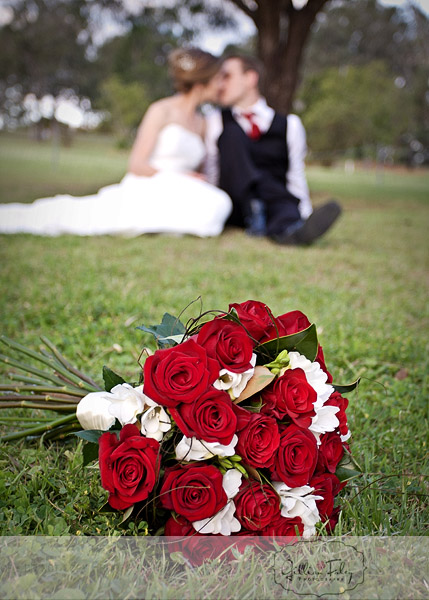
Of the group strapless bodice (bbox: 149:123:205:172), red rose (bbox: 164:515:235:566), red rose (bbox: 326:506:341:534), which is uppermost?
strapless bodice (bbox: 149:123:205:172)

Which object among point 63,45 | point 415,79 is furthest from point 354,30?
point 63,45

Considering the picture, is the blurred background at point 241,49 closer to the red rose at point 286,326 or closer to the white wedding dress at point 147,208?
the white wedding dress at point 147,208

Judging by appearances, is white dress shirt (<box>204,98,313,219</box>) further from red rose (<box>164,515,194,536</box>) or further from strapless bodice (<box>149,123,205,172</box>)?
red rose (<box>164,515,194,536</box>)

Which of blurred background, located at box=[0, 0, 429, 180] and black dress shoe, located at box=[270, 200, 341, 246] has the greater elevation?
blurred background, located at box=[0, 0, 429, 180]

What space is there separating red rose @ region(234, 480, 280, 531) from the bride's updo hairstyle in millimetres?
5543

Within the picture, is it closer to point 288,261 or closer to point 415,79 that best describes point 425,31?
point 415,79

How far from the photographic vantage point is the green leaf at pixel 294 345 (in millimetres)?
1161

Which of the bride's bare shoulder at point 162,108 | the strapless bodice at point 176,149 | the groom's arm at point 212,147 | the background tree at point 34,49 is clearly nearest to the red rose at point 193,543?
the strapless bodice at point 176,149

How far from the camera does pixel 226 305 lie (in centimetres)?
308

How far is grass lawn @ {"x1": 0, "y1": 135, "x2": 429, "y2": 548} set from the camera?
4.33 ft

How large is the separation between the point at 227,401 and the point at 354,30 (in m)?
30.8

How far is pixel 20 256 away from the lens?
4.18 meters

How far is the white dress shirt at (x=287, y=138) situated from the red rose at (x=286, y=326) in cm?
511

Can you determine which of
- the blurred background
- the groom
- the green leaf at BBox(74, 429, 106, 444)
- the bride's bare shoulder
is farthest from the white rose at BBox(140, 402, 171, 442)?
the blurred background
